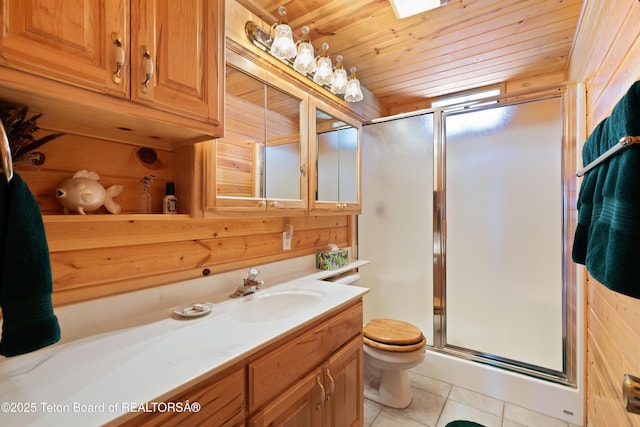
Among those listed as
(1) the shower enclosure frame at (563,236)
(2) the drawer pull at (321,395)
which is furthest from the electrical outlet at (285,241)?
(1) the shower enclosure frame at (563,236)

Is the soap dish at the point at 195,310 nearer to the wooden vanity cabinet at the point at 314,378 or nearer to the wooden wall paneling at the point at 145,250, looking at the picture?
the wooden wall paneling at the point at 145,250

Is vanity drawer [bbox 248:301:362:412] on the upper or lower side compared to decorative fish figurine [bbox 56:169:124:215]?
Result: lower

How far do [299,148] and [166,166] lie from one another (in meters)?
0.69

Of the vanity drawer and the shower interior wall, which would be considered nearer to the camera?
the vanity drawer

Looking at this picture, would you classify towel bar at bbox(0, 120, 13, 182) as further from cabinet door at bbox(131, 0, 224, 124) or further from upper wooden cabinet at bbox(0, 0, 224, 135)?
cabinet door at bbox(131, 0, 224, 124)

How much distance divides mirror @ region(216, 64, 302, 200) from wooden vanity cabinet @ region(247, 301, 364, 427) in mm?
667

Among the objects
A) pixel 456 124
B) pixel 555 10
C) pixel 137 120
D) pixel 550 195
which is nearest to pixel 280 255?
pixel 137 120

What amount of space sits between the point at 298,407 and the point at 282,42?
5.19ft

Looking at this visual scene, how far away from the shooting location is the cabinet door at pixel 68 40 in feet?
1.98

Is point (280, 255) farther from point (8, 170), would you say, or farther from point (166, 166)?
point (8, 170)

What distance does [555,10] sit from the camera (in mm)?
1486

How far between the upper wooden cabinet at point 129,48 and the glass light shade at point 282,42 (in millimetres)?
388

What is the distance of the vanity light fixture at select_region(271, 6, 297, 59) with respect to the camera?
134cm

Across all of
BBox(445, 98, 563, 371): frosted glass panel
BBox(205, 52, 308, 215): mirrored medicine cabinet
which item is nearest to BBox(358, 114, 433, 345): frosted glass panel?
BBox(445, 98, 563, 371): frosted glass panel
